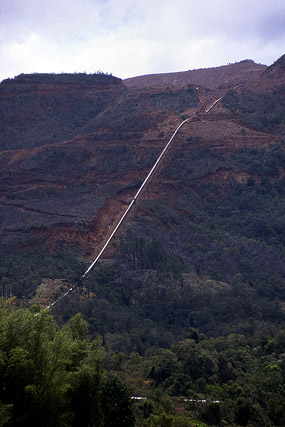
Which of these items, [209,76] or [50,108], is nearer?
[50,108]

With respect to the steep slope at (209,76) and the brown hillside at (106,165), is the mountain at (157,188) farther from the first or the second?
the steep slope at (209,76)

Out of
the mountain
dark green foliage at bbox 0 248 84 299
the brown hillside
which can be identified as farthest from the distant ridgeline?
dark green foliage at bbox 0 248 84 299

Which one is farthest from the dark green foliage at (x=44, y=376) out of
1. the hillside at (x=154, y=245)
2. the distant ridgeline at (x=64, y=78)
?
the distant ridgeline at (x=64, y=78)

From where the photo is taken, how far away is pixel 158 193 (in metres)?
28.9

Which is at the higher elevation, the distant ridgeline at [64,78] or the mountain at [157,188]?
the distant ridgeline at [64,78]

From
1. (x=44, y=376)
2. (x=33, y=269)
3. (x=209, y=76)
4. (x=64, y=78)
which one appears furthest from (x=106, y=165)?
(x=209, y=76)

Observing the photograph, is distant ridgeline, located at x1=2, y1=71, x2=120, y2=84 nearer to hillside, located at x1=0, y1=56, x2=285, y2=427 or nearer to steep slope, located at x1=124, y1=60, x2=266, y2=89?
hillside, located at x1=0, y1=56, x2=285, y2=427

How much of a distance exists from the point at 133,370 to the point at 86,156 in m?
20.8

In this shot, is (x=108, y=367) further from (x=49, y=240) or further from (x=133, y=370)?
(x=49, y=240)

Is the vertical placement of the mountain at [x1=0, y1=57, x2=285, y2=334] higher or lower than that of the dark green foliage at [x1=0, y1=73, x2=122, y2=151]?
lower

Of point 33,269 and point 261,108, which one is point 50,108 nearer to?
point 261,108

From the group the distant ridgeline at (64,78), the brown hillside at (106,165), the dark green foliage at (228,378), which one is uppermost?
the distant ridgeline at (64,78)

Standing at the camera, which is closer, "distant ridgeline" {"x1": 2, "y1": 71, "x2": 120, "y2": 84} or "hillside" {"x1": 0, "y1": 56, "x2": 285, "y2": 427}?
"hillside" {"x1": 0, "y1": 56, "x2": 285, "y2": 427}

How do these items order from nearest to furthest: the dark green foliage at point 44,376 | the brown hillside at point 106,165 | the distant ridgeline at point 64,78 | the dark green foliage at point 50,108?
the dark green foliage at point 44,376
the brown hillside at point 106,165
the dark green foliage at point 50,108
the distant ridgeline at point 64,78
